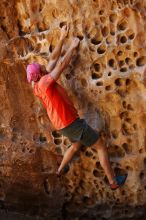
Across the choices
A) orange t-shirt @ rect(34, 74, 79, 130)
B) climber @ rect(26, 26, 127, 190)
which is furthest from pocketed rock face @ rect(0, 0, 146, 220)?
orange t-shirt @ rect(34, 74, 79, 130)

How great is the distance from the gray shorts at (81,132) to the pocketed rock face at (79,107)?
0.24 meters

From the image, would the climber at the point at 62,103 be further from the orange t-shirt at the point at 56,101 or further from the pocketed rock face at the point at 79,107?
the pocketed rock face at the point at 79,107

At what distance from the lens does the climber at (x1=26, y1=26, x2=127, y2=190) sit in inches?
149

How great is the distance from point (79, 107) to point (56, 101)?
0.43m

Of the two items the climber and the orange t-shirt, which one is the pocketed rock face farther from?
the orange t-shirt

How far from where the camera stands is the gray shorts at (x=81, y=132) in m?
3.95

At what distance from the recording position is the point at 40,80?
377 centimetres

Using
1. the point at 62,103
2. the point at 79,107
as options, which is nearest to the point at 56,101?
the point at 62,103

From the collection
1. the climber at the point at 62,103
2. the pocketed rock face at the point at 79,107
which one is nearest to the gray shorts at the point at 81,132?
the climber at the point at 62,103

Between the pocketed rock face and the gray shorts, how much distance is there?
0.78 ft

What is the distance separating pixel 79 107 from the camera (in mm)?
4234

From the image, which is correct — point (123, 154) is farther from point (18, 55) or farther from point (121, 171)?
point (18, 55)

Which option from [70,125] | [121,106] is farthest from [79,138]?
[121,106]

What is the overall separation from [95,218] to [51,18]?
1.84 m
